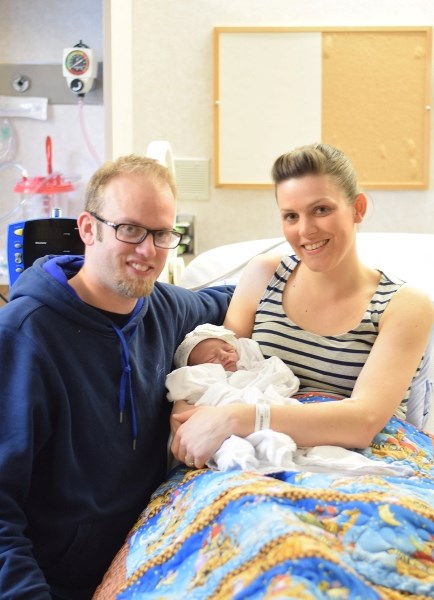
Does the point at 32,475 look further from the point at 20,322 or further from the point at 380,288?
the point at 380,288

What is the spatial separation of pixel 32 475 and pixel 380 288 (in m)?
0.92

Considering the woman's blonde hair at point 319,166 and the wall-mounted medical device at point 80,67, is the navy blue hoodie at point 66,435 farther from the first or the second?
the wall-mounted medical device at point 80,67

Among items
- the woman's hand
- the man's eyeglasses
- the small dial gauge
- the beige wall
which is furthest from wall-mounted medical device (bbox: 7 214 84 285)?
the small dial gauge

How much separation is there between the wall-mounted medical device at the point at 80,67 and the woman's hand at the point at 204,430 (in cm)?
182

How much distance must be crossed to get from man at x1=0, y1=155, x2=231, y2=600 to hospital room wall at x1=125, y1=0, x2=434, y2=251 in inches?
63.1

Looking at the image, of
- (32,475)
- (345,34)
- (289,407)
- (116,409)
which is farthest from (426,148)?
(32,475)

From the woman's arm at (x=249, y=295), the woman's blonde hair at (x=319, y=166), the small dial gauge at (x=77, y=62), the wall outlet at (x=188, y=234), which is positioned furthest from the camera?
the wall outlet at (x=188, y=234)

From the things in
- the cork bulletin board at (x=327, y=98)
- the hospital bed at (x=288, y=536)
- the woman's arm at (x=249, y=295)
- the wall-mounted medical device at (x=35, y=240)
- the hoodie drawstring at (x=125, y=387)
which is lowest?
the hospital bed at (x=288, y=536)

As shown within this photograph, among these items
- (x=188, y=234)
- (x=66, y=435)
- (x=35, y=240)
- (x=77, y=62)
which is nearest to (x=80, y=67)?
(x=77, y=62)

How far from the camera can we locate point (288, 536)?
1.20 meters

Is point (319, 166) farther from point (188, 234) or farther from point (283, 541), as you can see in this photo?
point (188, 234)

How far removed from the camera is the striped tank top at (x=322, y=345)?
186cm

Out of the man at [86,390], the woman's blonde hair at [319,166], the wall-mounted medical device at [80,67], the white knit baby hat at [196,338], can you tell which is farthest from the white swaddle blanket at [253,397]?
the wall-mounted medical device at [80,67]

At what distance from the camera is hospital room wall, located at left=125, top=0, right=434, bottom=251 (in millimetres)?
3137
